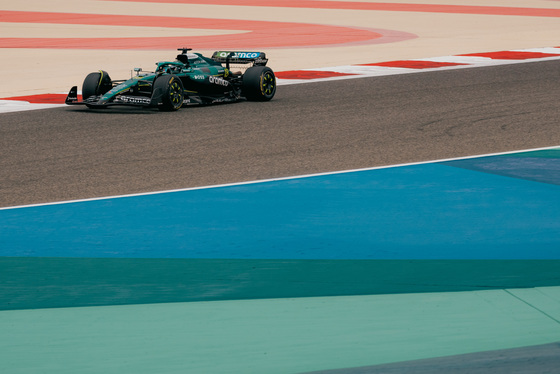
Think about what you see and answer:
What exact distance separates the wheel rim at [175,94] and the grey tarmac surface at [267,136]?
0.65 ft

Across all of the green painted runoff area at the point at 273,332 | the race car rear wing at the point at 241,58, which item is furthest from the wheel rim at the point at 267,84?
the green painted runoff area at the point at 273,332

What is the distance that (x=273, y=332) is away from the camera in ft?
17.7

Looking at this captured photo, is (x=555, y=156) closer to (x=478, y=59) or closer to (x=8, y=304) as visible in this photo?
(x=8, y=304)

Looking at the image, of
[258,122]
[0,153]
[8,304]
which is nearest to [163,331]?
[8,304]

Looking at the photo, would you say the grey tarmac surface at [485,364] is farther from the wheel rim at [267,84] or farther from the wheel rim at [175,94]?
the wheel rim at [267,84]

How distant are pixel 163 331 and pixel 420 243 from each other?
2.53m

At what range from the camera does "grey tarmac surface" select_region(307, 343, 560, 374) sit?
15.8 ft

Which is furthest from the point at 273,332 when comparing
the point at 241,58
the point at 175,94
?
the point at 241,58

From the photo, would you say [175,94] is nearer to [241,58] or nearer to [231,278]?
[241,58]

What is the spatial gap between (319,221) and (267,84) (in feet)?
25.3

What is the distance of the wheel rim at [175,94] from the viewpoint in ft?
46.5

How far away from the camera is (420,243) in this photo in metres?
7.37

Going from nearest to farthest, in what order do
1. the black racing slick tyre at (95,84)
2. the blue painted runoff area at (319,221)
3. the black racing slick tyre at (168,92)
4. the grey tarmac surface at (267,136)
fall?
the blue painted runoff area at (319,221)
the grey tarmac surface at (267,136)
the black racing slick tyre at (168,92)
the black racing slick tyre at (95,84)

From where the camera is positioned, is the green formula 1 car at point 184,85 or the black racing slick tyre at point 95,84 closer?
the green formula 1 car at point 184,85
